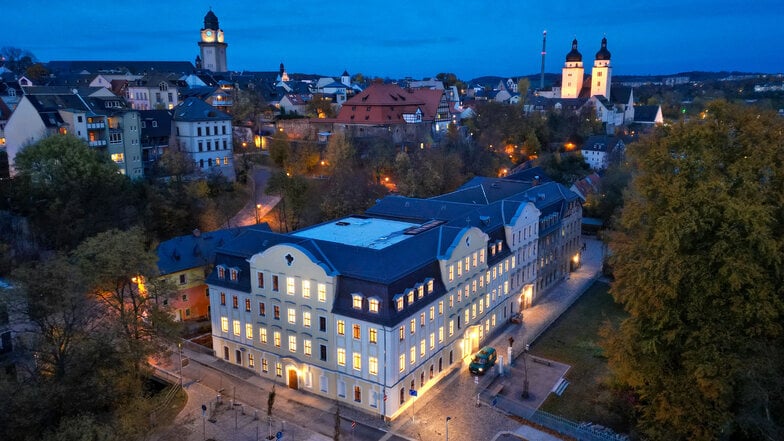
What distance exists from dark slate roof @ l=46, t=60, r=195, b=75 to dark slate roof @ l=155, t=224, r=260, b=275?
9035 cm

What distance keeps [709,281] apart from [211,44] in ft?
481

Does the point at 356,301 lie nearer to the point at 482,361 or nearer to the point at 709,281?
the point at 482,361

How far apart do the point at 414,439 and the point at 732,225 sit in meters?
18.5

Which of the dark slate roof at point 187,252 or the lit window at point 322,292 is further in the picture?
the dark slate roof at point 187,252

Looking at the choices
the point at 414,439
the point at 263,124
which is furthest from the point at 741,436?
the point at 263,124

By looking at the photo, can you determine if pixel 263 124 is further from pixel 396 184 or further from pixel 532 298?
pixel 532 298

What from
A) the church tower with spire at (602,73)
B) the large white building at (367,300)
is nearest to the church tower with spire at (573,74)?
the church tower with spire at (602,73)

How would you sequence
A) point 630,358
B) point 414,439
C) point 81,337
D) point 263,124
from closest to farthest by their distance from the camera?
point 81,337
point 630,358
point 414,439
point 263,124

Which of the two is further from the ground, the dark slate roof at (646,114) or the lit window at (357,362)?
A: the dark slate roof at (646,114)

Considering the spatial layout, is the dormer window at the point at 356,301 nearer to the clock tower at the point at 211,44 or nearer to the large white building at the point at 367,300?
the large white building at the point at 367,300

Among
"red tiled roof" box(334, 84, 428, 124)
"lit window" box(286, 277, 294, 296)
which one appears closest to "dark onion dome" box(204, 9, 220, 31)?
"red tiled roof" box(334, 84, 428, 124)

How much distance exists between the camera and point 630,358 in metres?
28.2

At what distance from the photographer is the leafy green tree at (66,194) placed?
163 feet

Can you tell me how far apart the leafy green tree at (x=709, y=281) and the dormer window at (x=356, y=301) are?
43.0 feet
